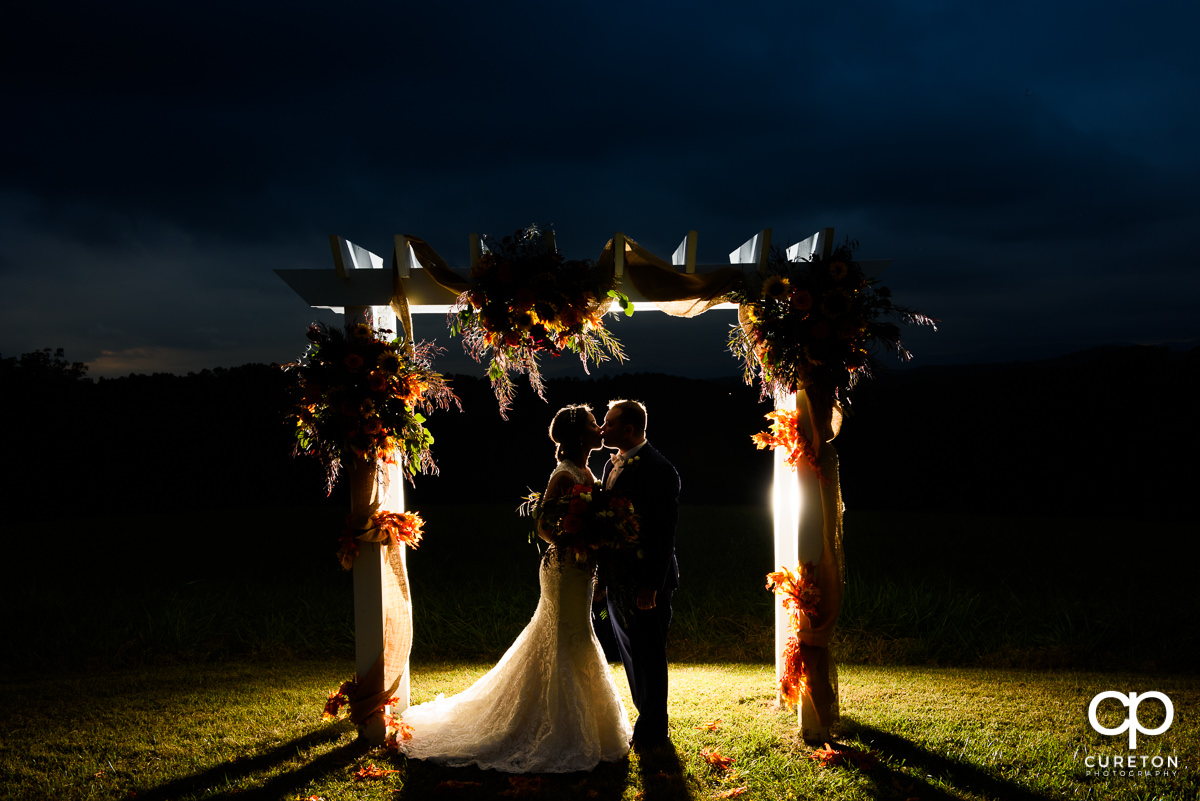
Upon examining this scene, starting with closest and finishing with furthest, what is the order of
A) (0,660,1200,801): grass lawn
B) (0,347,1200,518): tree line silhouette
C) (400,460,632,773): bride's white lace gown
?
(0,660,1200,801): grass lawn < (400,460,632,773): bride's white lace gown < (0,347,1200,518): tree line silhouette

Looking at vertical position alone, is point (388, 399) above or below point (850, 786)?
above

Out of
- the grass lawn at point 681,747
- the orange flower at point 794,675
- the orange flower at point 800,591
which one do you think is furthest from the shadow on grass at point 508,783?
the orange flower at point 800,591

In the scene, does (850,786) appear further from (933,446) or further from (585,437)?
(933,446)

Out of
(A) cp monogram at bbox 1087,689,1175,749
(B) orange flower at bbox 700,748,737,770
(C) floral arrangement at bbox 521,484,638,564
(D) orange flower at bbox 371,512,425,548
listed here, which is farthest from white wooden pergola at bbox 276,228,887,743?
(A) cp monogram at bbox 1087,689,1175,749

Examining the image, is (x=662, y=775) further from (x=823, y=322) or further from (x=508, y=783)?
(x=823, y=322)

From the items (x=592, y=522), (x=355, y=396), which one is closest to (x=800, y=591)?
(x=592, y=522)

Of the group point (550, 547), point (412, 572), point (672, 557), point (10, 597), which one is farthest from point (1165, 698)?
point (10, 597)

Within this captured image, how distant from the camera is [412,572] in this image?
10219mm

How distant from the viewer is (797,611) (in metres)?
4.61

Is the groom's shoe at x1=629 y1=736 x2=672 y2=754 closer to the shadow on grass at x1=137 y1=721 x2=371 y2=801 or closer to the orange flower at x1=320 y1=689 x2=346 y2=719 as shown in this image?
the shadow on grass at x1=137 y1=721 x2=371 y2=801

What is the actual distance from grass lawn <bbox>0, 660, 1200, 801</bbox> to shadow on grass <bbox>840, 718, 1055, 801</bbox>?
0.04 ft

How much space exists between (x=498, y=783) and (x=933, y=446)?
1176 cm

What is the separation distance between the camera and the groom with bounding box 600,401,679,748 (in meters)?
4.34

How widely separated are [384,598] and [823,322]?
126 inches
